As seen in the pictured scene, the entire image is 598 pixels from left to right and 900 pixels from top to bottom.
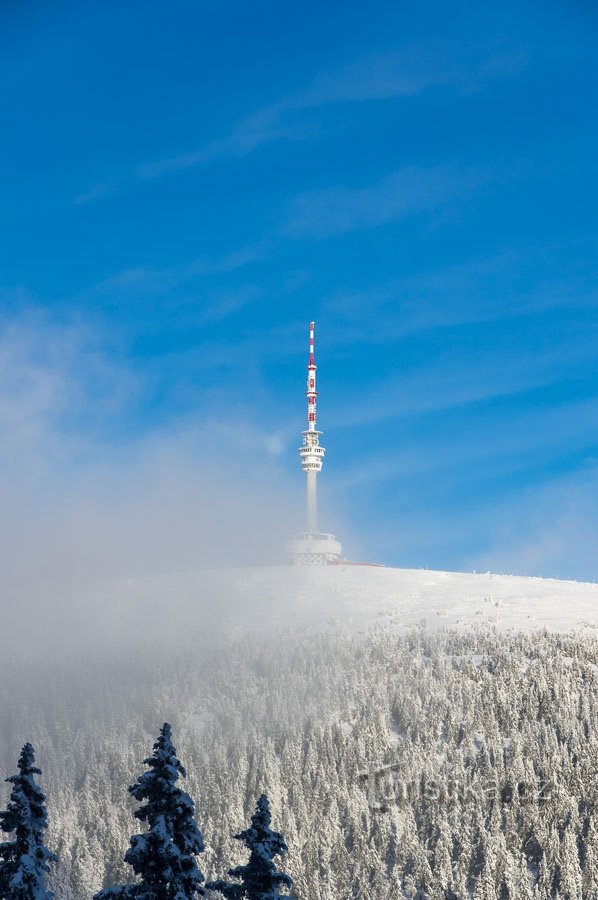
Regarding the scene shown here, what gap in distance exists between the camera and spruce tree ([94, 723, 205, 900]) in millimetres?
25375

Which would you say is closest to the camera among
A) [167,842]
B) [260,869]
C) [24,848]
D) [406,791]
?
[167,842]

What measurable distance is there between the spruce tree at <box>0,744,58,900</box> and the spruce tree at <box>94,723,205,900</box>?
10.1 feet

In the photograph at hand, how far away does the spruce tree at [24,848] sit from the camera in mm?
27500

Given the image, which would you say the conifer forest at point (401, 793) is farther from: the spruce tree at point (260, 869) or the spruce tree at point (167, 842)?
the spruce tree at point (260, 869)

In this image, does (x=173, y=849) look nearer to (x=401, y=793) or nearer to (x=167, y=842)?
(x=167, y=842)

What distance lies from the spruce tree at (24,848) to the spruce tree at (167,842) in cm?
309

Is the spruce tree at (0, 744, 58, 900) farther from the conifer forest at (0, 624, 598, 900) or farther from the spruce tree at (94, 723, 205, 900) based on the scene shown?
the conifer forest at (0, 624, 598, 900)

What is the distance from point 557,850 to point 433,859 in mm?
17753

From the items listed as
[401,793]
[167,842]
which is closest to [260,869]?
[167,842]

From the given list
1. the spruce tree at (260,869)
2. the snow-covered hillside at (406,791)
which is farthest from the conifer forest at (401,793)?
the spruce tree at (260,869)

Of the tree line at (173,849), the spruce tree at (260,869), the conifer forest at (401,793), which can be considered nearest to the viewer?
the tree line at (173,849)

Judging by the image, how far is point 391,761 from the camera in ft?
577

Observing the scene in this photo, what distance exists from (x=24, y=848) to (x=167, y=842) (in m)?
5.24

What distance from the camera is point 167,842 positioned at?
25250mm
